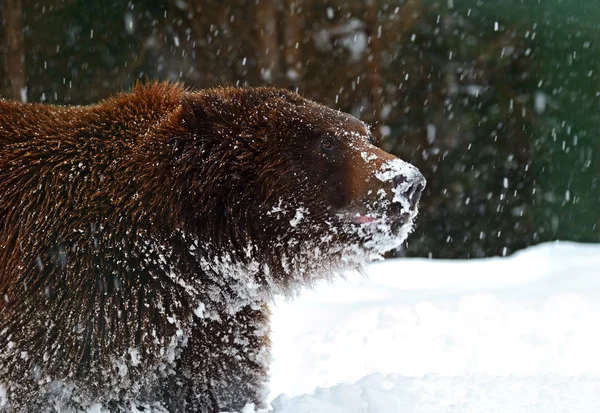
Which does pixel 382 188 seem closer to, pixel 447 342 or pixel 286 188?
pixel 286 188

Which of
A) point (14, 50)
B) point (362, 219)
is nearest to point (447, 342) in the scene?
point (362, 219)

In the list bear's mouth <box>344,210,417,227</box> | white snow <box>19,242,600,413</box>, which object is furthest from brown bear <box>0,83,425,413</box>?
white snow <box>19,242,600,413</box>

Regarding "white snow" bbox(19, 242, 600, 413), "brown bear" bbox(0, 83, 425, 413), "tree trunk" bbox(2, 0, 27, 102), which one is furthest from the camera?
"tree trunk" bbox(2, 0, 27, 102)

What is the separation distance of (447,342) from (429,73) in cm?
386

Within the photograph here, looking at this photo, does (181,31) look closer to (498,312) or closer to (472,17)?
(472,17)

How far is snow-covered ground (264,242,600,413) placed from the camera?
11.0 ft

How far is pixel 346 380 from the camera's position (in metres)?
4.31

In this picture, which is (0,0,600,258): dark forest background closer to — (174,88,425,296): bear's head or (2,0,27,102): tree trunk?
(2,0,27,102): tree trunk

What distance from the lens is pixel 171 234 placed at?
2879mm

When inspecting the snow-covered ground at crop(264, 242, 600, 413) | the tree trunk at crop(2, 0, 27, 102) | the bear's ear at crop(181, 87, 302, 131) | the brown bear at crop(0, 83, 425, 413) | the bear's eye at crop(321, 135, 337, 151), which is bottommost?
the snow-covered ground at crop(264, 242, 600, 413)

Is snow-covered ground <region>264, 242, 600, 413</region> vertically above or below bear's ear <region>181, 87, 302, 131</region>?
below

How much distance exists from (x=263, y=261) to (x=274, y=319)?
3.02 metres

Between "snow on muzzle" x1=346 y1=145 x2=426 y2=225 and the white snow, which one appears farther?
the white snow

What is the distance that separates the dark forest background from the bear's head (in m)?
4.21
